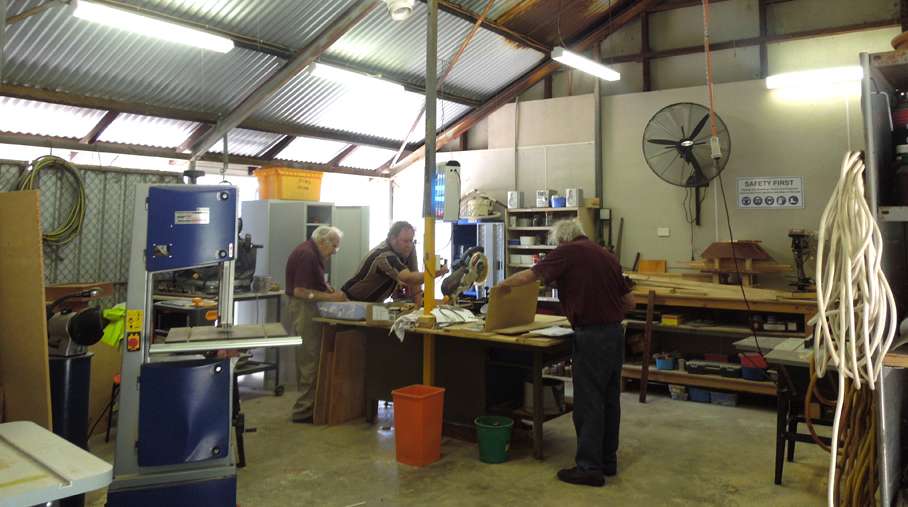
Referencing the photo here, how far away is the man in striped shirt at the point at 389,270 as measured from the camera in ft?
14.6

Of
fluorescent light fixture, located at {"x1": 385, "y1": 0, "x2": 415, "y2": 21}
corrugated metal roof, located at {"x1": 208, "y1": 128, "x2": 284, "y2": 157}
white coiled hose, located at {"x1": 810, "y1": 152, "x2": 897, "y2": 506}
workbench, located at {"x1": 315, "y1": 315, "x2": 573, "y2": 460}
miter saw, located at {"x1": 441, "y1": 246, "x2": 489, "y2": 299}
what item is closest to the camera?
white coiled hose, located at {"x1": 810, "y1": 152, "x2": 897, "y2": 506}

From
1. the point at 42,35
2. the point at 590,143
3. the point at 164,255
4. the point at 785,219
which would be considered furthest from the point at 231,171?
the point at 785,219

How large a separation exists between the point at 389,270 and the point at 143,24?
2503mm

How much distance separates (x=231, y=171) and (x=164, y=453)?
5.36m

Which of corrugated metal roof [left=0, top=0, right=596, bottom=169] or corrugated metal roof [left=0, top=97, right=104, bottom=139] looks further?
Answer: corrugated metal roof [left=0, top=97, right=104, bottom=139]

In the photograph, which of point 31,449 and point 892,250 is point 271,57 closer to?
point 31,449

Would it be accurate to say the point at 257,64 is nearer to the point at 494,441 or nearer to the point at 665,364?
the point at 494,441

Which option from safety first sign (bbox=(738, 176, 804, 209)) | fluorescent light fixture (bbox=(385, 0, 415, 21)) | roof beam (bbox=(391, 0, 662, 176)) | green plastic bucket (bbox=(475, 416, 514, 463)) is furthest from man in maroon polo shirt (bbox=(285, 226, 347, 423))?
safety first sign (bbox=(738, 176, 804, 209))

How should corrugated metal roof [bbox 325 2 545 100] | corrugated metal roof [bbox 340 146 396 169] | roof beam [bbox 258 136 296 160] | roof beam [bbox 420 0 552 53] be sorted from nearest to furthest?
1. roof beam [bbox 420 0 552 53]
2. corrugated metal roof [bbox 325 2 545 100]
3. roof beam [bbox 258 136 296 160]
4. corrugated metal roof [bbox 340 146 396 169]

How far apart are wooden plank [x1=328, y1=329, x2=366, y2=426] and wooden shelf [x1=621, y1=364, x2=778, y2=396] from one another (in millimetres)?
2265

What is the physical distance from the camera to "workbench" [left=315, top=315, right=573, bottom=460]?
146 inches

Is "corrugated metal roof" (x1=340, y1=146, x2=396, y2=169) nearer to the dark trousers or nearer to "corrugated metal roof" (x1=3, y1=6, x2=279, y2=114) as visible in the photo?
"corrugated metal roof" (x1=3, y1=6, x2=279, y2=114)

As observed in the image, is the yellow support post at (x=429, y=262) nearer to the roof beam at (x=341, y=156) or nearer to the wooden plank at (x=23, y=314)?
the wooden plank at (x=23, y=314)

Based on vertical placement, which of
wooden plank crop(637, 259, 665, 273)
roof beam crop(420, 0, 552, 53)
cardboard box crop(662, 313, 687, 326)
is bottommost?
cardboard box crop(662, 313, 687, 326)
